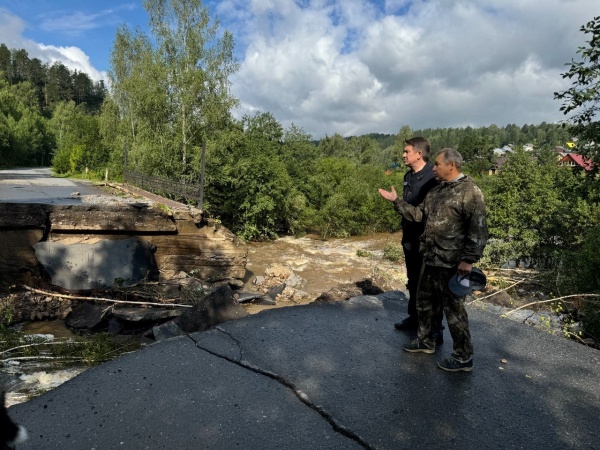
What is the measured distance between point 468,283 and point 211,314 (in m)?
3.23

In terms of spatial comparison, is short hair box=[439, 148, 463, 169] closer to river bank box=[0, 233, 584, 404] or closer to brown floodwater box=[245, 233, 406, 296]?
river bank box=[0, 233, 584, 404]

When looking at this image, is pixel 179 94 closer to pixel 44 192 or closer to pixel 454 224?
pixel 44 192

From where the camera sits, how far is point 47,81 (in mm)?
95625

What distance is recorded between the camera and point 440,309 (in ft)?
13.4

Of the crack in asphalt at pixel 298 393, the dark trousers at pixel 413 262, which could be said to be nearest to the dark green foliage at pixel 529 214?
the dark trousers at pixel 413 262

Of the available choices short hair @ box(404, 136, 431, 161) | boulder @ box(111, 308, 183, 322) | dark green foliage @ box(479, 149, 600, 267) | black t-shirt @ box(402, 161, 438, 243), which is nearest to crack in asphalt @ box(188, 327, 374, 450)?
black t-shirt @ box(402, 161, 438, 243)

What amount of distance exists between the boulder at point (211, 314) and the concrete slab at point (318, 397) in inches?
27.7

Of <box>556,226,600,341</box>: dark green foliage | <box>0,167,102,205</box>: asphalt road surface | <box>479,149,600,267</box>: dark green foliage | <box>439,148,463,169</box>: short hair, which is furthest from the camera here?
<box>479,149,600,267</box>: dark green foliage

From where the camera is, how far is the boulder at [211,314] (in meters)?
5.27

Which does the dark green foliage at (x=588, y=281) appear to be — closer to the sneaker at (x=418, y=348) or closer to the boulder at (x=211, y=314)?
the sneaker at (x=418, y=348)

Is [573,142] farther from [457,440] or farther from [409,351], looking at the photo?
[457,440]

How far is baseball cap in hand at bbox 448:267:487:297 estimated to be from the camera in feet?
11.8

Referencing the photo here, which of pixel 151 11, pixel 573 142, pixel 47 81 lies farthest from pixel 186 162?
pixel 47 81

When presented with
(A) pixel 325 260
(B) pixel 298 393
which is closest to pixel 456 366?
(B) pixel 298 393
